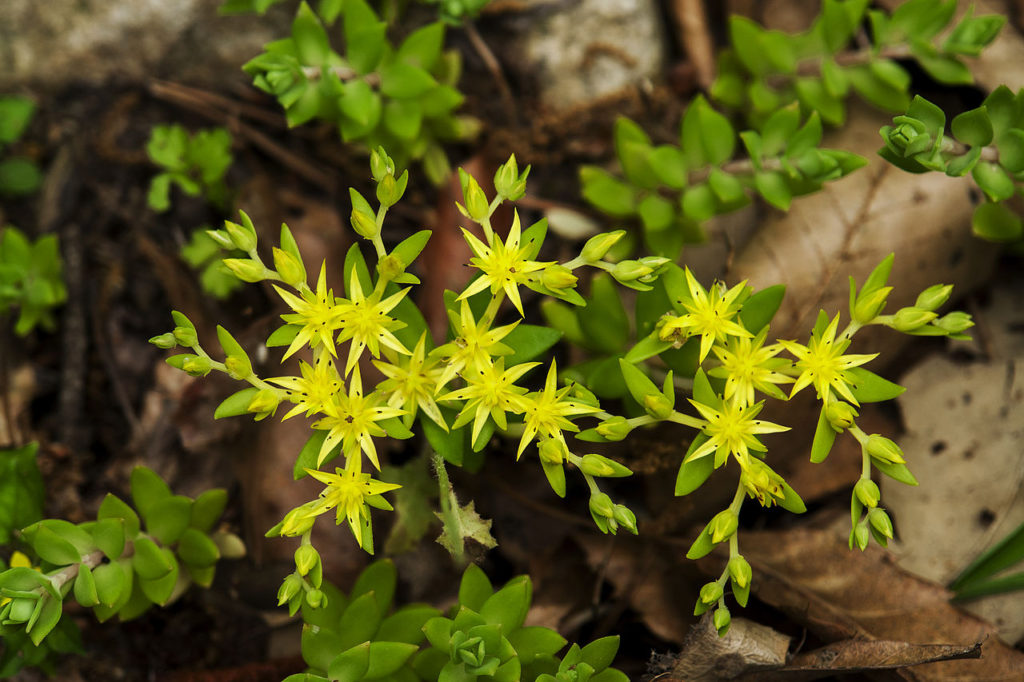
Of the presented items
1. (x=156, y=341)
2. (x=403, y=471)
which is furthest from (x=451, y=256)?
(x=156, y=341)

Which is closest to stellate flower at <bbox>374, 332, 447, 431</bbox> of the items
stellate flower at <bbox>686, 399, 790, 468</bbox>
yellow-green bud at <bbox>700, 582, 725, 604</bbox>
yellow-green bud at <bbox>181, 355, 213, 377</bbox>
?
yellow-green bud at <bbox>181, 355, 213, 377</bbox>

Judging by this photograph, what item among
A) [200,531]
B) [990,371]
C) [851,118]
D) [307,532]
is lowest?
[990,371]

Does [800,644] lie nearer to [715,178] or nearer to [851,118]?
[715,178]

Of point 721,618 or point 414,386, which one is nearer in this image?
point 721,618

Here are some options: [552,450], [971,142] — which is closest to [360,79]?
[552,450]

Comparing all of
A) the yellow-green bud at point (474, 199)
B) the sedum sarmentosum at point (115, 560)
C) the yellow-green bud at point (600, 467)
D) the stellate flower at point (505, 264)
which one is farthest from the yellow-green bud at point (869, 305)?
the sedum sarmentosum at point (115, 560)

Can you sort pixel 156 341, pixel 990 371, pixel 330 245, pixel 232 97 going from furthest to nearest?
pixel 232 97, pixel 330 245, pixel 990 371, pixel 156 341

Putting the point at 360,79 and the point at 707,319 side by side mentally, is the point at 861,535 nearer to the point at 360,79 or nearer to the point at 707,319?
the point at 707,319

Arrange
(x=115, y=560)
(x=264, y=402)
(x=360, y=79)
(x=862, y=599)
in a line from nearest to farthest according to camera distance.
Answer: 1. (x=264, y=402)
2. (x=115, y=560)
3. (x=862, y=599)
4. (x=360, y=79)
